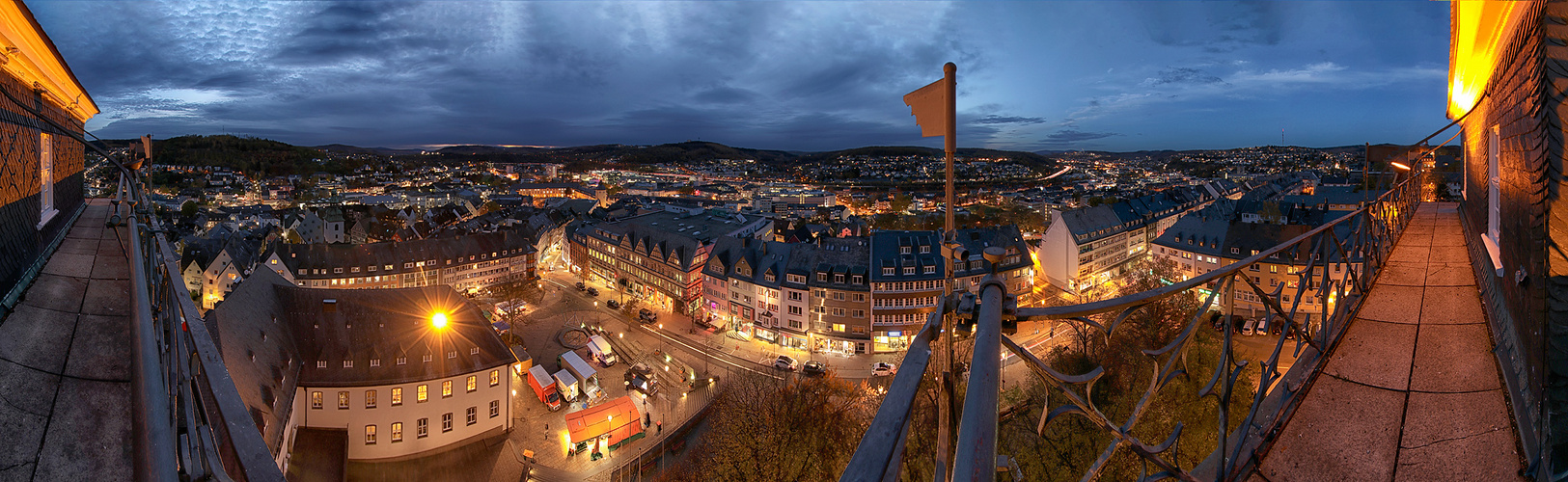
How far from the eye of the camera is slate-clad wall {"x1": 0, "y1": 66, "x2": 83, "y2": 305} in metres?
2.49

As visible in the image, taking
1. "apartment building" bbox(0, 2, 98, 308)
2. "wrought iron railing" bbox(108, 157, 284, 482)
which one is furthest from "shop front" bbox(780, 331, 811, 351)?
"wrought iron railing" bbox(108, 157, 284, 482)

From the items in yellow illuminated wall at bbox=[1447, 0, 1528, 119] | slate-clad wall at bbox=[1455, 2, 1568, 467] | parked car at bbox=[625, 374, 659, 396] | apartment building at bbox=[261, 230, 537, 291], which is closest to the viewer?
slate-clad wall at bbox=[1455, 2, 1568, 467]

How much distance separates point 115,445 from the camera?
4.75 ft

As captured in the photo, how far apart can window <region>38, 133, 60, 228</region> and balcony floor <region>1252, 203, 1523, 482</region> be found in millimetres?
6278

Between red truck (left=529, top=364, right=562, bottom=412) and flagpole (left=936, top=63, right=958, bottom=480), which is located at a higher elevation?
flagpole (left=936, top=63, right=958, bottom=480)

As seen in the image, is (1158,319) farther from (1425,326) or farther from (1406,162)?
(1425,326)

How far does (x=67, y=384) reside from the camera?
1.64 m

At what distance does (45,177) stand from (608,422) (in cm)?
1361

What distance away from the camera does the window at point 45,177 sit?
350 centimetres

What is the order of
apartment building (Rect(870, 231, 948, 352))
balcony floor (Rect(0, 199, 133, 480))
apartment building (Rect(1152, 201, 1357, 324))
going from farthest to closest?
apartment building (Rect(1152, 201, 1357, 324)), apartment building (Rect(870, 231, 948, 352)), balcony floor (Rect(0, 199, 133, 480))

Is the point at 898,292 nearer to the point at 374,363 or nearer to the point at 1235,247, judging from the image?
the point at 1235,247

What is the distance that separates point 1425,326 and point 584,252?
Answer: 40.6 m

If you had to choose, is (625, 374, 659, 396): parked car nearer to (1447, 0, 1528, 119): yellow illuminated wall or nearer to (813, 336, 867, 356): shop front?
(813, 336, 867, 356): shop front

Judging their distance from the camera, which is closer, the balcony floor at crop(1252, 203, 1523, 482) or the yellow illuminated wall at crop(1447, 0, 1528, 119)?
the balcony floor at crop(1252, 203, 1523, 482)
